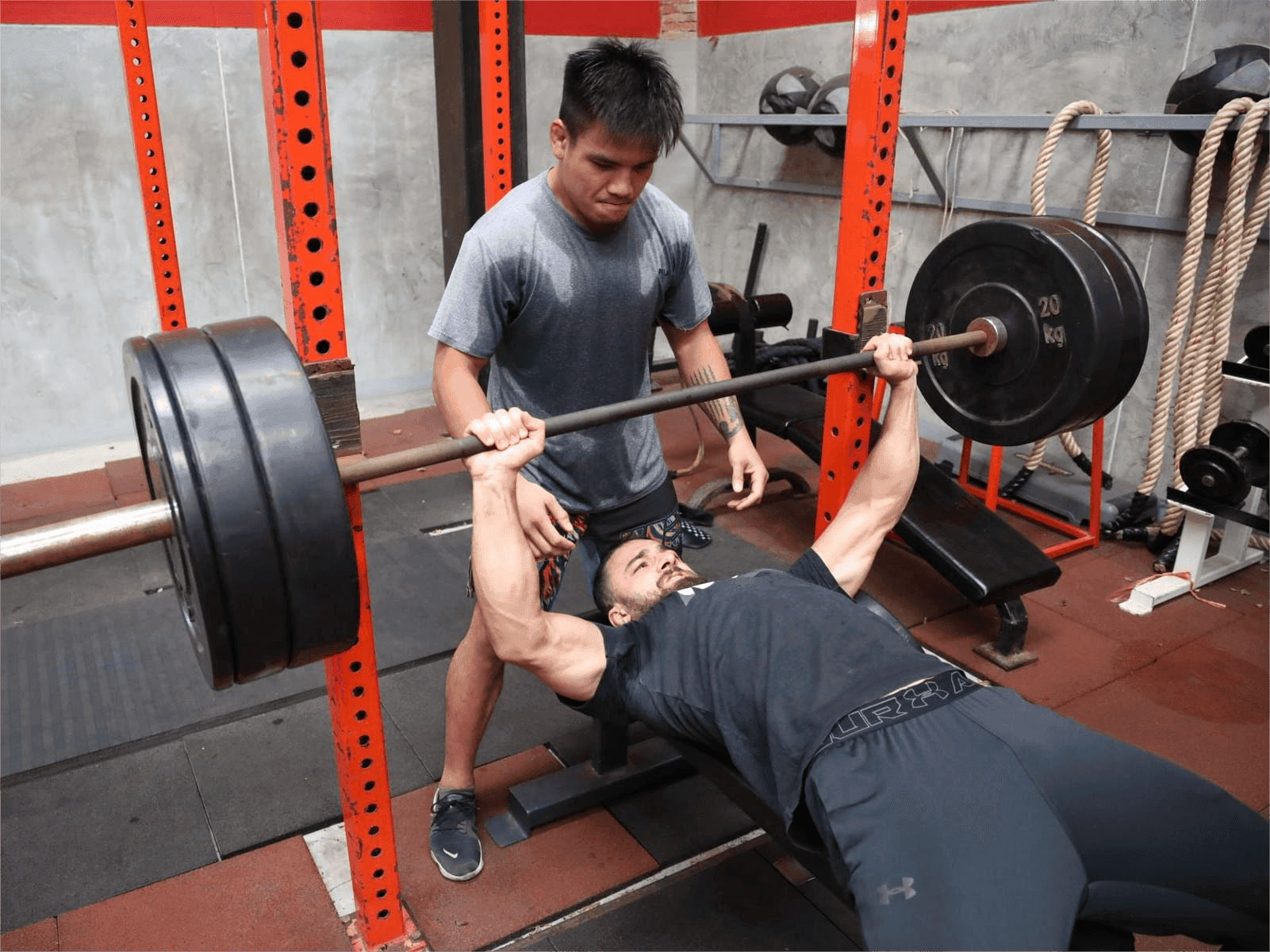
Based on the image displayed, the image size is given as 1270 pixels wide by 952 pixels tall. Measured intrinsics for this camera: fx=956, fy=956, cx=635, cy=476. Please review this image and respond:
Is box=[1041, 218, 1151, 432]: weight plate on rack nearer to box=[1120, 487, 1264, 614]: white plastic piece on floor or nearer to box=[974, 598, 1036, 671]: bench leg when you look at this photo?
box=[974, 598, 1036, 671]: bench leg

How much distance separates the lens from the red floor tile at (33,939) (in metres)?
1.72

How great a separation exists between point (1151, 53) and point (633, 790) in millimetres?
2942

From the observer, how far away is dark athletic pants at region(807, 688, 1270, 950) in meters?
1.12

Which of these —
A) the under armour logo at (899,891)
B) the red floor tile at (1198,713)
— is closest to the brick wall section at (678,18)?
the red floor tile at (1198,713)

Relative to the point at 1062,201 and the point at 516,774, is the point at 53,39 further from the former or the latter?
the point at 1062,201

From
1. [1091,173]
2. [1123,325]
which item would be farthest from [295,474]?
[1091,173]

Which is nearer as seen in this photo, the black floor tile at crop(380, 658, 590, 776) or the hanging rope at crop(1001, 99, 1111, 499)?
the black floor tile at crop(380, 658, 590, 776)

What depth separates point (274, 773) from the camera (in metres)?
2.19

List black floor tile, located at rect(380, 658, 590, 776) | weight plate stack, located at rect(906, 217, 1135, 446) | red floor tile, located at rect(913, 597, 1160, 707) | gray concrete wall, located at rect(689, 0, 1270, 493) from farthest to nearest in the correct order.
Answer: gray concrete wall, located at rect(689, 0, 1270, 493) → red floor tile, located at rect(913, 597, 1160, 707) → black floor tile, located at rect(380, 658, 590, 776) → weight plate stack, located at rect(906, 217, 1135, 446)

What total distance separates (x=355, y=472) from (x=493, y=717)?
1.33m

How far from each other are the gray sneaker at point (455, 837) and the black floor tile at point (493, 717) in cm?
25

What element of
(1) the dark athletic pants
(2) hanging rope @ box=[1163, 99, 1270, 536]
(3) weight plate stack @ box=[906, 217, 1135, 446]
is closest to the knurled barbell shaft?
(3) weight plate stack @ box=[906, 217, 1135, 446]

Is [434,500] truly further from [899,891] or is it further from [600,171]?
[899,891]

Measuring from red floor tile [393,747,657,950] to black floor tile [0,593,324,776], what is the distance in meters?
0.66
